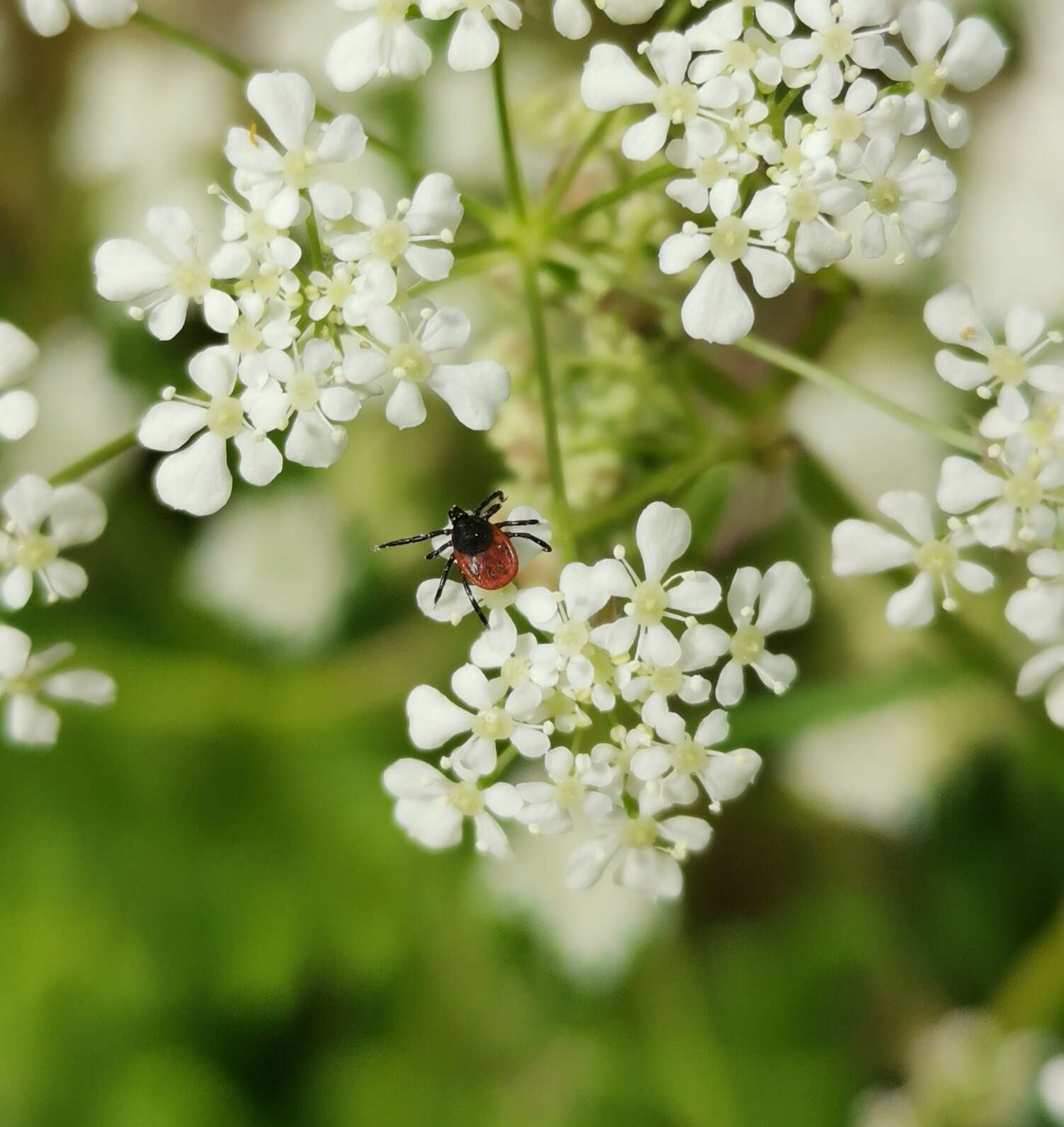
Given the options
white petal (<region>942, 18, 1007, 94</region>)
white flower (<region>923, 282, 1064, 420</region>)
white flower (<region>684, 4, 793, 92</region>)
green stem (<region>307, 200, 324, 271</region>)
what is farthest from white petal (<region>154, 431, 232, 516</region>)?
white petal (<region>942, 18, 1007, 94</region>)

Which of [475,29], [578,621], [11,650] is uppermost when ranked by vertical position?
[475,29]

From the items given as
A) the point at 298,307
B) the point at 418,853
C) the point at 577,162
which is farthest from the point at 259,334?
the point at 418,853

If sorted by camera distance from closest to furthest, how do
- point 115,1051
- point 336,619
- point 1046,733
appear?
point 1046,733, point 115,1051, point 336,619

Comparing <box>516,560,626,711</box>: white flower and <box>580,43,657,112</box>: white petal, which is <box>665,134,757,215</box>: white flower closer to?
<box>580,43,657,112</box>: white petal

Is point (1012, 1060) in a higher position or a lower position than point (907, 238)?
lower

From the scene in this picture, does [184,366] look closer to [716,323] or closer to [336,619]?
[336,619]

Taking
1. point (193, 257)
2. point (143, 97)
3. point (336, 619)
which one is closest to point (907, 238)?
point (193, 257)

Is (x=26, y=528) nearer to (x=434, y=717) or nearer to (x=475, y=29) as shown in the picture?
(x=434, y=717)
